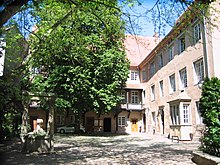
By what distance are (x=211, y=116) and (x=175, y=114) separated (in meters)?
12.8

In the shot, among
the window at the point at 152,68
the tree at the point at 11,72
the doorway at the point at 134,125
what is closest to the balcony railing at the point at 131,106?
the doorway at the point at 134,125

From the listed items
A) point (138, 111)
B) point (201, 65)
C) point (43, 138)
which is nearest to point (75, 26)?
point (43, 138)

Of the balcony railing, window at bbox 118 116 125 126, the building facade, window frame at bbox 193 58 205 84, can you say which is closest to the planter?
the building facade

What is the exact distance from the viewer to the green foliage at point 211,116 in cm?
770

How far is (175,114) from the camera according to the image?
20.8 meters

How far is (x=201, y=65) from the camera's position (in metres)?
17.8

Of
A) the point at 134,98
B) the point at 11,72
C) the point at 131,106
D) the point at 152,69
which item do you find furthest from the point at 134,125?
the point at 11,72

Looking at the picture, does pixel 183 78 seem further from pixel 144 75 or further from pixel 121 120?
pixel 121 120

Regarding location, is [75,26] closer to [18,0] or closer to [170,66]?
[18,0]

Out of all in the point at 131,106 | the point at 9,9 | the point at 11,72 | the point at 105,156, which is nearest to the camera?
the point at 9,9

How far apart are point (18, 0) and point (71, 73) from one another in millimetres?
19037

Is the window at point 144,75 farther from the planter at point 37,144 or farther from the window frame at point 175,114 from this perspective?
the planter at point 37,144

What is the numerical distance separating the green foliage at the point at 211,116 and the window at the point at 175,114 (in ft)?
37.3

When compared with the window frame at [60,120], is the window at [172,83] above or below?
above
